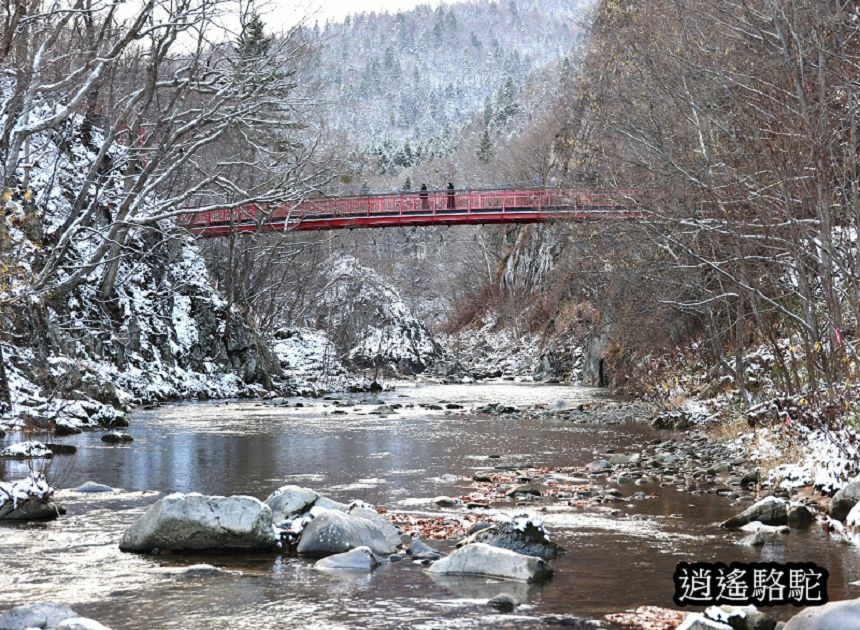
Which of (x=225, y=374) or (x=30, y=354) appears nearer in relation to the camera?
(x=30, y=354)

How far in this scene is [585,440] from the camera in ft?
55.0

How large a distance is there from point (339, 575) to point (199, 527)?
4.98ft

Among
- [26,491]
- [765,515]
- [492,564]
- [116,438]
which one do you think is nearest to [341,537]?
[492,564]

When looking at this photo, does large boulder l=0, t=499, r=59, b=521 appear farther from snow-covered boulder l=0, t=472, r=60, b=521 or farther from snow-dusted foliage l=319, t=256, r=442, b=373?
snow-dusted foliage l=319, t=256, r=442, b=373

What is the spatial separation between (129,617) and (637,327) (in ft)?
62.7

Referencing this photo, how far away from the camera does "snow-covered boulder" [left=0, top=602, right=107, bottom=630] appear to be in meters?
5.62

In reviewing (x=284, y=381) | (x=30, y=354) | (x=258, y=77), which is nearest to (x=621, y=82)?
(x=258, y=77)

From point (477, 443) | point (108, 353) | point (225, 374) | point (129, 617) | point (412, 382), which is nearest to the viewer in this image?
point (129, 617)

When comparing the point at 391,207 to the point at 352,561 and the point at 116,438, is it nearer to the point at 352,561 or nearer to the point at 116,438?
the point at 116,438

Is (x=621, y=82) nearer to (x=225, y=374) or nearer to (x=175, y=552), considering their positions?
(x=175, y=552)

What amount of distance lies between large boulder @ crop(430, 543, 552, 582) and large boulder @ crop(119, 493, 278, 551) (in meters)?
1.71

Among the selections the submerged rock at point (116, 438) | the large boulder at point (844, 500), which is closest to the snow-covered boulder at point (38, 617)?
the large boulder at point (844, 500)

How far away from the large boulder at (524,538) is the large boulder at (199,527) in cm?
198

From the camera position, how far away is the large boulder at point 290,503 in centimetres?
905
